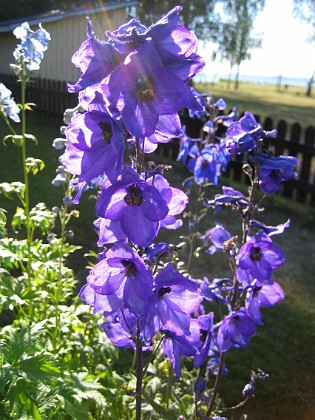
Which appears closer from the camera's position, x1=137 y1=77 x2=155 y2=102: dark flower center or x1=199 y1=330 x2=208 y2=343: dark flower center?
x1=137 y1=77 x2=155 y2=102: dark flower center

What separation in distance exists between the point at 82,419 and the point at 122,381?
1.89ft

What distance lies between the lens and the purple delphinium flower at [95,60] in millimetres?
1198

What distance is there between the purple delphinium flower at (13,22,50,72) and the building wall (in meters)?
11.9

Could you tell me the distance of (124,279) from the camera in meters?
1.38

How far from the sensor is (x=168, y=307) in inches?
57.1

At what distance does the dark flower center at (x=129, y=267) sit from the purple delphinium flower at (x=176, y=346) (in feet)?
1.11

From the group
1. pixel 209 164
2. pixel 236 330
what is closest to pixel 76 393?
pixel 236 330

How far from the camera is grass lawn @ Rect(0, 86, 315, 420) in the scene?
315 centimetres

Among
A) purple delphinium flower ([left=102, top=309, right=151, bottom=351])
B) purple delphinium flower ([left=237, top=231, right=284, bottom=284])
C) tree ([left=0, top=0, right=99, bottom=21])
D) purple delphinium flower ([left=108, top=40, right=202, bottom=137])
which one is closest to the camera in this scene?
purple delphinium flower ([left=108, top=40, right=202, bottom=137])

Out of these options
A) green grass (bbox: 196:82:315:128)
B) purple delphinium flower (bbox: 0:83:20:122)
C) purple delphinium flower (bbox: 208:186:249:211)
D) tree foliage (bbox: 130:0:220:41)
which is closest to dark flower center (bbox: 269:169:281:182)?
purple delphinium flower (bbox: 208:186:249:211)

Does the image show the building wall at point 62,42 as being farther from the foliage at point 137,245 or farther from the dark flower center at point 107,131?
the dark flower center at point 107,131

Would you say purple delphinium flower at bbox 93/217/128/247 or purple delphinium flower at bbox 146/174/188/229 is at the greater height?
purple delphinium flower at bbox 146/174/188/229

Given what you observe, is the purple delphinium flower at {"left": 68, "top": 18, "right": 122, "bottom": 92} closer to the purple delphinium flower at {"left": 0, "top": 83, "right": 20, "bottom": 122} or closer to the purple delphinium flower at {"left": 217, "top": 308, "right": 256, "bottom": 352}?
the purple delphinium flower at {"left": 217, "top": 308, "right": 256, "bottom": 352}

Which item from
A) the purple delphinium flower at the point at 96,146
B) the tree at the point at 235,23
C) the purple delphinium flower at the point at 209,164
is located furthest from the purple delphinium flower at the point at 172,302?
the tree at the point at 235,23
